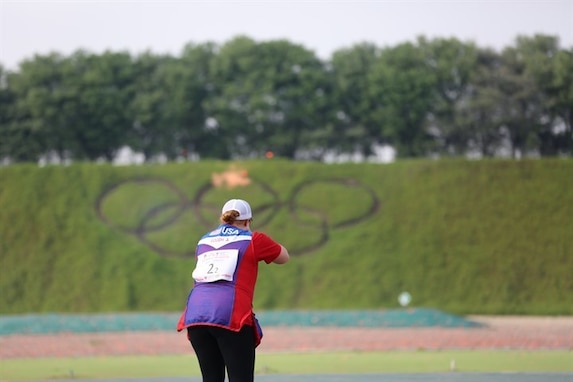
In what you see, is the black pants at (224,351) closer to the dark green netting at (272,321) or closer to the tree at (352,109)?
the dark green netting at (272,321)

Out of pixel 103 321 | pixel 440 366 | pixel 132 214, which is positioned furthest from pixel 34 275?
pixel 440 366

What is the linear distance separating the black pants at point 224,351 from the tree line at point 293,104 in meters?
42.0

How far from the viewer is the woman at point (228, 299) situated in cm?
723

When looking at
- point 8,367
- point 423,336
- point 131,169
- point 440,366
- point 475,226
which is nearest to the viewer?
point 440,366

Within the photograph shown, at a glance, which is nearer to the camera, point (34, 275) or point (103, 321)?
point (103, 321)

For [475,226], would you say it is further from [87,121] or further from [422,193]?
[87,121]

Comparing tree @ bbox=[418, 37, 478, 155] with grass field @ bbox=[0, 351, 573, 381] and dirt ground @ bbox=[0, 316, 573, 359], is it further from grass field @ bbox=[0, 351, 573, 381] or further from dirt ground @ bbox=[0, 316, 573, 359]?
grass field @ bbox=[0, 351, 573, 381]

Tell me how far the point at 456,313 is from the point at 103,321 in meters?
8.47

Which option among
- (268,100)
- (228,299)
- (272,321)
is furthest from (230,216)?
(268,100)

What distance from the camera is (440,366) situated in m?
14.3

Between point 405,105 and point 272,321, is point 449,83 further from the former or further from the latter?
point 272,321

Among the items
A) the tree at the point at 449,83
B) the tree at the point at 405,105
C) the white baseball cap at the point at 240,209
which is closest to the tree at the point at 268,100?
the tree at the point at 405,105

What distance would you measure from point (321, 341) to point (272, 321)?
413 cm

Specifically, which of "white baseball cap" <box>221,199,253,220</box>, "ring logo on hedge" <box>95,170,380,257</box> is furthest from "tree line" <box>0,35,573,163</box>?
"white baseball cap" <box>221,199,253,220</box>
